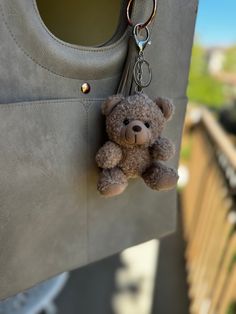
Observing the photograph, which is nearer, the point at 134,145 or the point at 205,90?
the point at 134,145

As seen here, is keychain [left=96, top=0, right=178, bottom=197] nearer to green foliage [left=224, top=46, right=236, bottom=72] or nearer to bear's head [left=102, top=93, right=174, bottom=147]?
bear's head [left=102, top=93, right=174, bottom=147]

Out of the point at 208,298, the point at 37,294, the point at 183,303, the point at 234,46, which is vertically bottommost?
the point at 183,303

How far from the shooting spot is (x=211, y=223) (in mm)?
1533

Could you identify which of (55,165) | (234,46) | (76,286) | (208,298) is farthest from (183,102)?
(234,46)

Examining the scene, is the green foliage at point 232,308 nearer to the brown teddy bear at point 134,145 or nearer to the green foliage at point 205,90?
the brown teddy bear at point 134,145

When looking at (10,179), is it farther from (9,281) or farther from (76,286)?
(76,286)

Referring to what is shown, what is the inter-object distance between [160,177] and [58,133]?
0.21 metres

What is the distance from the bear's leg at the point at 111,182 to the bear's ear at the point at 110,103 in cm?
11

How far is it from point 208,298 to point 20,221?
1.17m

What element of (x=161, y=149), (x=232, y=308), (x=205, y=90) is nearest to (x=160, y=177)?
(x=161, y=149)

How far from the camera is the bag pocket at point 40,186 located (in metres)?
0.51

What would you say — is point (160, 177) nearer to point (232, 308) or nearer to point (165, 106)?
point (165, 106)

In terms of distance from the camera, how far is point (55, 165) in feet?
1.86

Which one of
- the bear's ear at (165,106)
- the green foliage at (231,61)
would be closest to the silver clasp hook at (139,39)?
the bear's ear at (165,106)
